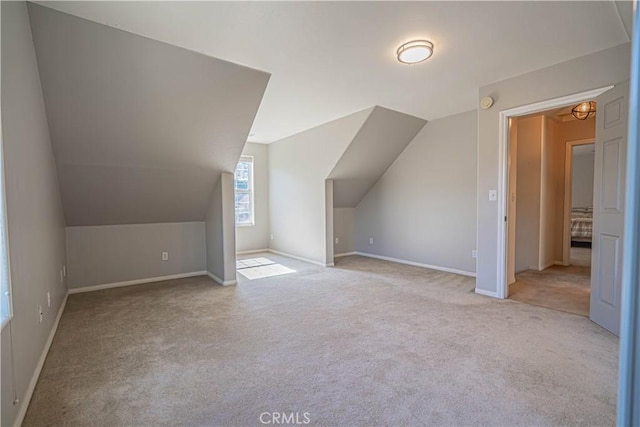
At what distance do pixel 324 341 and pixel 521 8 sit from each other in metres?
2.75

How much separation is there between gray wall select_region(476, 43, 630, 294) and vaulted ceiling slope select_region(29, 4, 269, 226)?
2514mm

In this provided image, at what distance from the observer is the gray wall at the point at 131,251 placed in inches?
147

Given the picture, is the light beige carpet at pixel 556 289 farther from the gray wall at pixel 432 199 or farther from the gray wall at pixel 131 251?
the gray wall at pixel 131 251

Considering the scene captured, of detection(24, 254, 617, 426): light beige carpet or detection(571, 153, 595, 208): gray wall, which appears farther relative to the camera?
detection(571, 153, 595, 208): gray wall

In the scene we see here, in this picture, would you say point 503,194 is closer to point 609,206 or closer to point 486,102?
point 609,206

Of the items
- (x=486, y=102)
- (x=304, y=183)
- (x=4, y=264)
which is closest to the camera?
(x=4, y=264)

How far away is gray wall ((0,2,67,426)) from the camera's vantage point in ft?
5.11

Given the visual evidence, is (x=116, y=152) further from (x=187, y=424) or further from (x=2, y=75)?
(x=187, y=424)

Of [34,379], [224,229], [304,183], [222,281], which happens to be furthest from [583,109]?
[34,379]

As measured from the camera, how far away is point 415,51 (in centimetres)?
244

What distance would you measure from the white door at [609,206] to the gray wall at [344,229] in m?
3.99

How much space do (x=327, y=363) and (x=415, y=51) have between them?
8.21ft

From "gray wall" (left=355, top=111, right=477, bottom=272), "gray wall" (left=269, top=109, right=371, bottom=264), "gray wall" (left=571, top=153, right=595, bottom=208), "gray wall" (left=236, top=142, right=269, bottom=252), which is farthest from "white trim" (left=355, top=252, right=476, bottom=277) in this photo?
"gray wall" (left=571, top=153, right=595, bottom=208)

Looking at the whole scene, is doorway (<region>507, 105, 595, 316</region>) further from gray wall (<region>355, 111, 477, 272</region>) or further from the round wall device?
the round wall device
